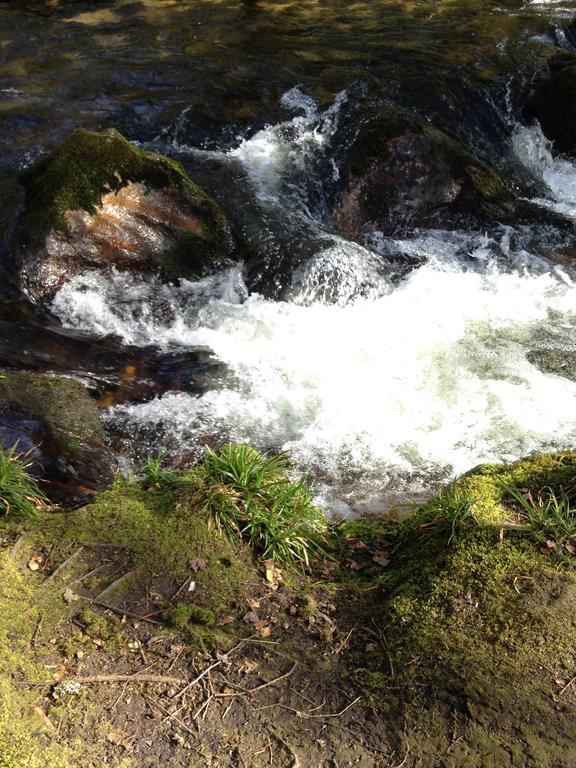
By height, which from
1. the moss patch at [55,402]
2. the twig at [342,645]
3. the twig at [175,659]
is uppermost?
the twig at [175,659]

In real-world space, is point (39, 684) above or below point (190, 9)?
below

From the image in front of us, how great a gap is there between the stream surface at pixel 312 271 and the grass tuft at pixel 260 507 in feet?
4.09

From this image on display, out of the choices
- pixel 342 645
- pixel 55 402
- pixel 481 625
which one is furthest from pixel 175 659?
pixel 55 402

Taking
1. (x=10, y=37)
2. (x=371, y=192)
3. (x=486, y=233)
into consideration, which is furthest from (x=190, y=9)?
(x=486, y=233)

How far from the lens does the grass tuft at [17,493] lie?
4230mm

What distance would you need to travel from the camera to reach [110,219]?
812 centimetres

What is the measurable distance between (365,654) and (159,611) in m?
1.07

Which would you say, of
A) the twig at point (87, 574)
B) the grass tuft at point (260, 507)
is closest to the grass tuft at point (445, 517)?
the grass tuft at point (260, 507)

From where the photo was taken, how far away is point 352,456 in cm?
609

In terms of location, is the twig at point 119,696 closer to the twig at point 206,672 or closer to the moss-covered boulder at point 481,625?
the twig at point 206,672

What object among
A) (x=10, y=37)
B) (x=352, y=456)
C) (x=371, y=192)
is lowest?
(x=352, y=456)

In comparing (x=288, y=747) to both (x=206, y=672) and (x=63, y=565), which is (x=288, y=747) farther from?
(x=63, y=565)

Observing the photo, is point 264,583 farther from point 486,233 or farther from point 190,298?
point 486,233

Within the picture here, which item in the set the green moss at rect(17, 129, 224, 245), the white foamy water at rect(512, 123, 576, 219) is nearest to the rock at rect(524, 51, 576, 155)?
the white foamy water at rect(512, 123, 576, 219)
